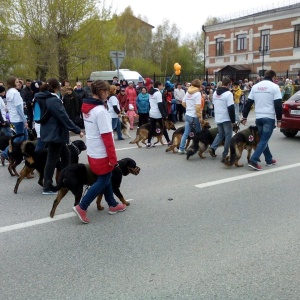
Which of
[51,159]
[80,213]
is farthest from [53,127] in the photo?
[80,213]

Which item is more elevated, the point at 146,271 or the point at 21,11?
the point at 21,11

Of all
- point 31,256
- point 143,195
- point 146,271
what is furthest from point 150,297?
point 143,195

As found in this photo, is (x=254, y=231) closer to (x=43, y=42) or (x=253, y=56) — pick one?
(x=43, y=42)

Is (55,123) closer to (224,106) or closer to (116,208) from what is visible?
(116,208)

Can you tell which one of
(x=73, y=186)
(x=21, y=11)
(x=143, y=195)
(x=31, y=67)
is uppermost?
(x=21, y=11)

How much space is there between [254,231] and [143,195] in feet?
7.09

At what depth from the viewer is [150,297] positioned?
11.1ft

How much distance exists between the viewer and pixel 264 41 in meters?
40.5

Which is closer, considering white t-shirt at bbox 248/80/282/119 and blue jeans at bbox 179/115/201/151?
white t-shirt at bbox 248/80/282/119

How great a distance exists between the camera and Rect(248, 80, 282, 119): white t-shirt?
7812 millimetres

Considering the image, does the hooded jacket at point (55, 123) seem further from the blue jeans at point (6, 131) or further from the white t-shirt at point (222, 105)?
the white t-shirt at point (222, 105)

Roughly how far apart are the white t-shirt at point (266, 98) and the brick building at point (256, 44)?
26153 millimetres

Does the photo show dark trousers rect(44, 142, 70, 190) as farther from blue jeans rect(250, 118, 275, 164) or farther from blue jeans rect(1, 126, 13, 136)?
blue jeans rect(250, 118, 275, 164)

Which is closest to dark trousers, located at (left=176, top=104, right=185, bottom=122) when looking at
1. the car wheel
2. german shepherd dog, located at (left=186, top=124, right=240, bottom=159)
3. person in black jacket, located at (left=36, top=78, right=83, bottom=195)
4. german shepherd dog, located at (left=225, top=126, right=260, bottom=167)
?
the car wheel
